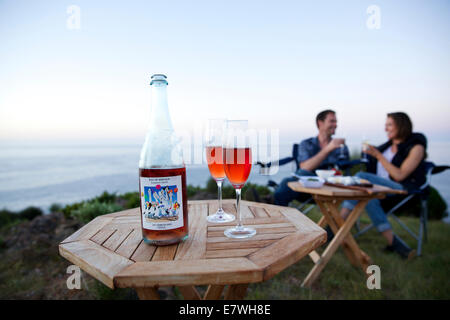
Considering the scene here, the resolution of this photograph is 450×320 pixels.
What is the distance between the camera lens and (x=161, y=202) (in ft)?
2.48

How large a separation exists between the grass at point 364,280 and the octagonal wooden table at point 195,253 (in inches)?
55.9

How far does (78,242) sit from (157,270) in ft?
1.34

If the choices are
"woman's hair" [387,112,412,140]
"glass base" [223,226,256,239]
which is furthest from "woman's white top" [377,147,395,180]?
"glass base" [223,226,256,239]

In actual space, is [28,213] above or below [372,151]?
below

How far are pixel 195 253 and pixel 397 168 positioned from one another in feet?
10.2

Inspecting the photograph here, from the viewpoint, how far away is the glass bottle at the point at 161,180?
29.8 inches

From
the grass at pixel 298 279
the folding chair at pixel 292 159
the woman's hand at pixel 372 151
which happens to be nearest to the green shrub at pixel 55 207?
the grass at pixel 298 279

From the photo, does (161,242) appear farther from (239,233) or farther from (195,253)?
(239,233)

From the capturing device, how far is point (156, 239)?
803 millimetres

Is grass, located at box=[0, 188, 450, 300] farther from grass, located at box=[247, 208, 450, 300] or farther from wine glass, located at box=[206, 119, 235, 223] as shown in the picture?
wine glass, located at box=[206, 119, 235, 223]

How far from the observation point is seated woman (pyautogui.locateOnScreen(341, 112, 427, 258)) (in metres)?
2.81

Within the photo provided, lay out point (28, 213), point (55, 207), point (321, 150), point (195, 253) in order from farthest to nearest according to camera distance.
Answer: point (55, 207) < point (28, 213) < point (321, 150) < point (195, 253)

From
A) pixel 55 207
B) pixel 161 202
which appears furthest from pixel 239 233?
pixel 55 207

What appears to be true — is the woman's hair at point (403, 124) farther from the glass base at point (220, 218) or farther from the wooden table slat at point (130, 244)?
the wooden table slat at point (130, 244)
